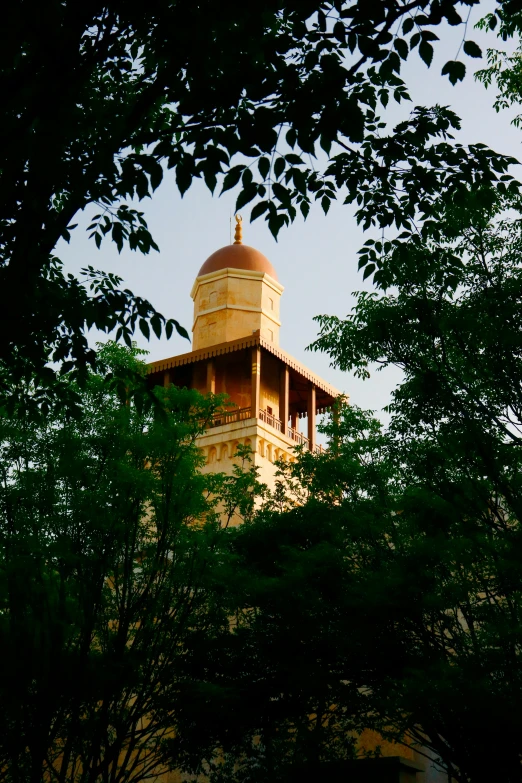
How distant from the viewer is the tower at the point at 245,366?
30.8 m

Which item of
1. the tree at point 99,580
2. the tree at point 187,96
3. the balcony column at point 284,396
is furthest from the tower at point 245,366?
the tree at point 187,96

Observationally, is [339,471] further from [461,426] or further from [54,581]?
[54,581]

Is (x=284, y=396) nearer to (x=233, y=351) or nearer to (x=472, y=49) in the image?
(x=233, y=351)

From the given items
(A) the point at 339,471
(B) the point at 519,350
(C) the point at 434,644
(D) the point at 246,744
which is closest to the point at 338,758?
(D) the point at 246,744

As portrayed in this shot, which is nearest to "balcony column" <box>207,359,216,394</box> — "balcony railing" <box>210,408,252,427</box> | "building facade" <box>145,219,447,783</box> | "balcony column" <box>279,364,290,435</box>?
"building facade" <box>145,219,447,783</box>

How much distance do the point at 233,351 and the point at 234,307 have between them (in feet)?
7.53

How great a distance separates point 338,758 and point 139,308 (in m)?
9.48

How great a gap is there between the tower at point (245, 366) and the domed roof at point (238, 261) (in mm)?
39

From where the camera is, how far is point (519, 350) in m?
10.3

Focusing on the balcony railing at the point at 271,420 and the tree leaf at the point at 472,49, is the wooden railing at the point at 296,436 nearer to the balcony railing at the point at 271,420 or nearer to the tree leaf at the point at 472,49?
the balcony railing at the point at 271,420

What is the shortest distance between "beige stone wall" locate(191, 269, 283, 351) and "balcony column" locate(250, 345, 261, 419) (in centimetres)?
150

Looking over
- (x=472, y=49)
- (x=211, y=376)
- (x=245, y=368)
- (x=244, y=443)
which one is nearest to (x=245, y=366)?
(x=245, y=368)

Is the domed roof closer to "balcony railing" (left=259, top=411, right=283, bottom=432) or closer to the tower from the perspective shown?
the tower

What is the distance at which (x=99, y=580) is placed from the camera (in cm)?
1302
